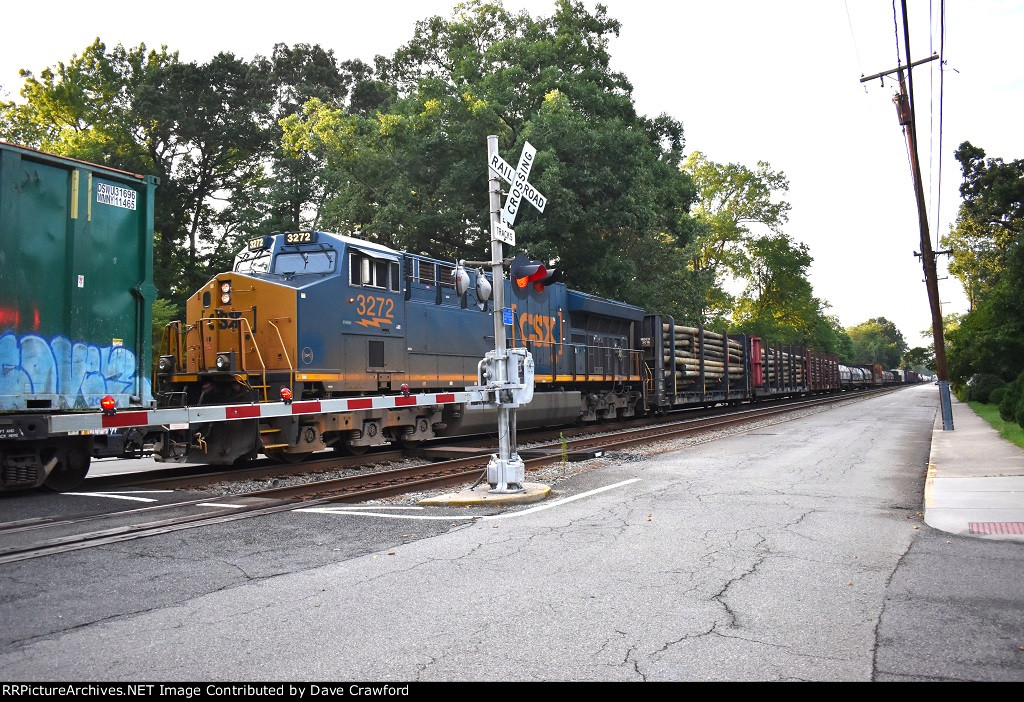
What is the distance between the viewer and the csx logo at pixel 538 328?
17.8 metres

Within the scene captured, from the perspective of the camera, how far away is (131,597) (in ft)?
16.0

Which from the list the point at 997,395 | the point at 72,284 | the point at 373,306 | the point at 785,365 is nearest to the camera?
the point at 72,284

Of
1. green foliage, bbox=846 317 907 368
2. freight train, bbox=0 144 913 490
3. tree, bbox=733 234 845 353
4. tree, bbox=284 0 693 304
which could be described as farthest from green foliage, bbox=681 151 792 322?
green foliage, bbox=846 317 907 368

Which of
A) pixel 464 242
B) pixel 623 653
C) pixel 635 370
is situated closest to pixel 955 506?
pixel 623 653

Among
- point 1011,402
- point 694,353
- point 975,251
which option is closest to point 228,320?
point 694,353

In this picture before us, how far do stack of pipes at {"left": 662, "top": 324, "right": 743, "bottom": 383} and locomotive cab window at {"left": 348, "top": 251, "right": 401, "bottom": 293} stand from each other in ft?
42.2

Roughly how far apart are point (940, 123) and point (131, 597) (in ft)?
67.2

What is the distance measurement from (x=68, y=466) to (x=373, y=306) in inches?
216

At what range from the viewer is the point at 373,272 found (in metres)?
13.3

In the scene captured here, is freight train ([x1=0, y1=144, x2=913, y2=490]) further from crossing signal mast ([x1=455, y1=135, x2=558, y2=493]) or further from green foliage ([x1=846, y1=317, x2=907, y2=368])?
green foliage ([x1=846, y1=317, x2=907, y2=368])

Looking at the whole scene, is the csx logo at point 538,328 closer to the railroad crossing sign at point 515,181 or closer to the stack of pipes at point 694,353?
the stack of pipes at point 694,353

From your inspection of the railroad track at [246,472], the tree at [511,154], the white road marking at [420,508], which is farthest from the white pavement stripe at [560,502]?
the tree at [511,154]

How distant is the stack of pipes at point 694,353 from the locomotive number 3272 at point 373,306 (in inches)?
513

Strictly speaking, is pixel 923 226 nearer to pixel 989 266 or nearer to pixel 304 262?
pixel 304 262
